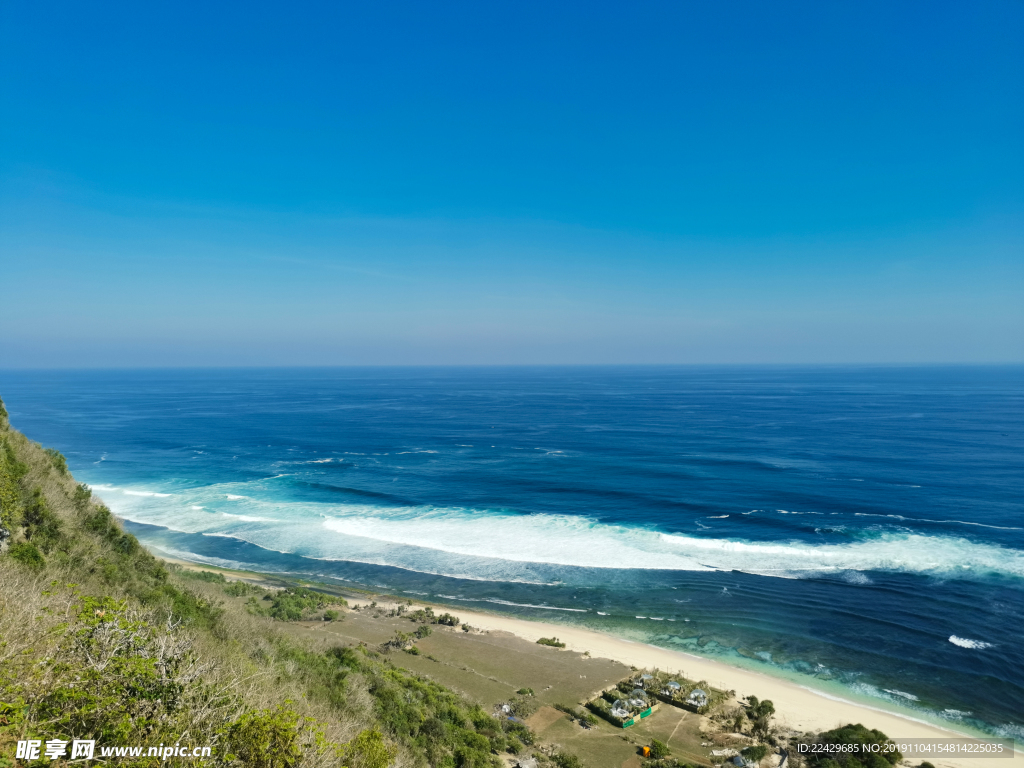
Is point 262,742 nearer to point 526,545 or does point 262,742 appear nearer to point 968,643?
point 968,643

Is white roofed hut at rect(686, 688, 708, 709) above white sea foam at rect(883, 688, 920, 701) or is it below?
above

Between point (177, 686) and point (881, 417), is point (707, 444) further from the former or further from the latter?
point (177, 686)

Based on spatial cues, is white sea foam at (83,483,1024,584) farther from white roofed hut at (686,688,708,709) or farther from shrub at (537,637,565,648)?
white roofed hut at (686,688,708,709)

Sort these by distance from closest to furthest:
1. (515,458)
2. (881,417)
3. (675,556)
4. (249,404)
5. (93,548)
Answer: (93,548) < (675,556) < (515,458) < (881,417) < (249,404)

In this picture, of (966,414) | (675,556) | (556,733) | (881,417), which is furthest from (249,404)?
(966,414)

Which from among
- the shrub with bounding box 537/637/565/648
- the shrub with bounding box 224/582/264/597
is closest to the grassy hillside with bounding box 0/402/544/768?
the shrub with bounding box 224/582/264/597

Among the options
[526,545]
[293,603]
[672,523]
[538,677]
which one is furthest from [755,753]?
[672,523]

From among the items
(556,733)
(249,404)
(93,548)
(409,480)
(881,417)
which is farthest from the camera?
(249,404)
